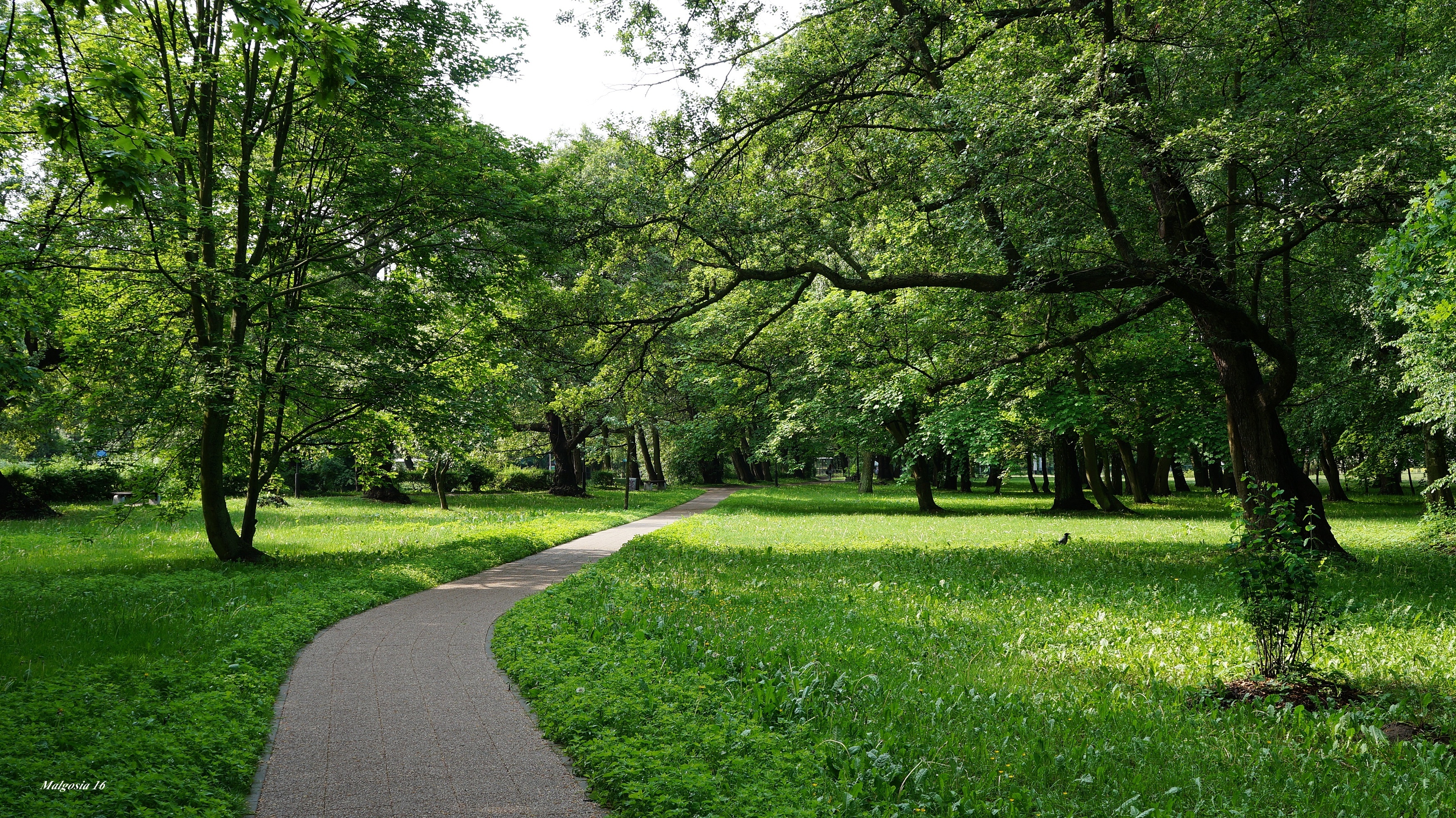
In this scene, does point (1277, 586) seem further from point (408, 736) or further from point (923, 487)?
point (923, 487)

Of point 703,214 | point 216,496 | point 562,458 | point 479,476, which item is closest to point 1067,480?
point 703,214

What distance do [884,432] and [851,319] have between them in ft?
37.0

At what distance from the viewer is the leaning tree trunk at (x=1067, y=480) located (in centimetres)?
2623

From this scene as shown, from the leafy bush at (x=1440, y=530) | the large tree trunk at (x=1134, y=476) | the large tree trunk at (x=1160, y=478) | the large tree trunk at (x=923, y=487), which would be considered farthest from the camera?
the large tree trunk at (x=1160, y=478)

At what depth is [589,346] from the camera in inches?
535

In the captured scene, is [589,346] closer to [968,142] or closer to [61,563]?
[968,142]

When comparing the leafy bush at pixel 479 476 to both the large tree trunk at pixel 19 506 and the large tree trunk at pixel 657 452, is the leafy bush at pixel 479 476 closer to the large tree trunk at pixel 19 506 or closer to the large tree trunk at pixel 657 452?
the large tree trunk at pixel 657 452

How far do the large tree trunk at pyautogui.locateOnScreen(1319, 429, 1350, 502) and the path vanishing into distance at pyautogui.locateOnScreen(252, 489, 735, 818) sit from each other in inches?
1168

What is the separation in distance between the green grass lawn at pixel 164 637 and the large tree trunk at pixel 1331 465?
27.8 meters

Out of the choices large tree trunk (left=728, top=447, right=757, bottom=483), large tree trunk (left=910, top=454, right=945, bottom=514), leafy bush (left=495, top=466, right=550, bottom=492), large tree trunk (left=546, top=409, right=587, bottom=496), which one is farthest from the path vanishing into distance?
large tree trunk (left=728, top=447, right=757, bottom=483)

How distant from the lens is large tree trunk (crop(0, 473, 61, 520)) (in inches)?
760

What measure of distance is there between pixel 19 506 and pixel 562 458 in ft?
60.5

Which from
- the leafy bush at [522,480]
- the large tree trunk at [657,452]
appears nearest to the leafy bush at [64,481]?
the leafy bush at [522,480]

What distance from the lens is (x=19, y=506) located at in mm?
19594
